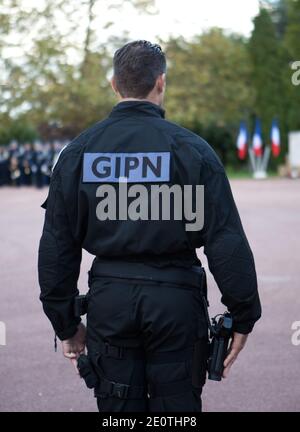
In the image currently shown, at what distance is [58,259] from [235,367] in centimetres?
282

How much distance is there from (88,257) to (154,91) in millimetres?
7745

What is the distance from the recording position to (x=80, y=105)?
3634 centimetres

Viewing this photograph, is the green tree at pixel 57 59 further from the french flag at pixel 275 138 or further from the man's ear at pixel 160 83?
the man's ear at pixel 160 83

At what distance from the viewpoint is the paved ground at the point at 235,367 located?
4.63 metres

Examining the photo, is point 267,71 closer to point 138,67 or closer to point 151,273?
point 138,67

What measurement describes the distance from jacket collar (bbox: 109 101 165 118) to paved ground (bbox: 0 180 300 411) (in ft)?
7.61

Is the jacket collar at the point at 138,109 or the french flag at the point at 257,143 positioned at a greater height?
the jacket collar at the point at 138,109

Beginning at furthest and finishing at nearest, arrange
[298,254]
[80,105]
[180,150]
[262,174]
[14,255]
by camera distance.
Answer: [80,105] → [262,174] → [14,255] → [298,254] → [180,150]

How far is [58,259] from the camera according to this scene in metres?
2.82
